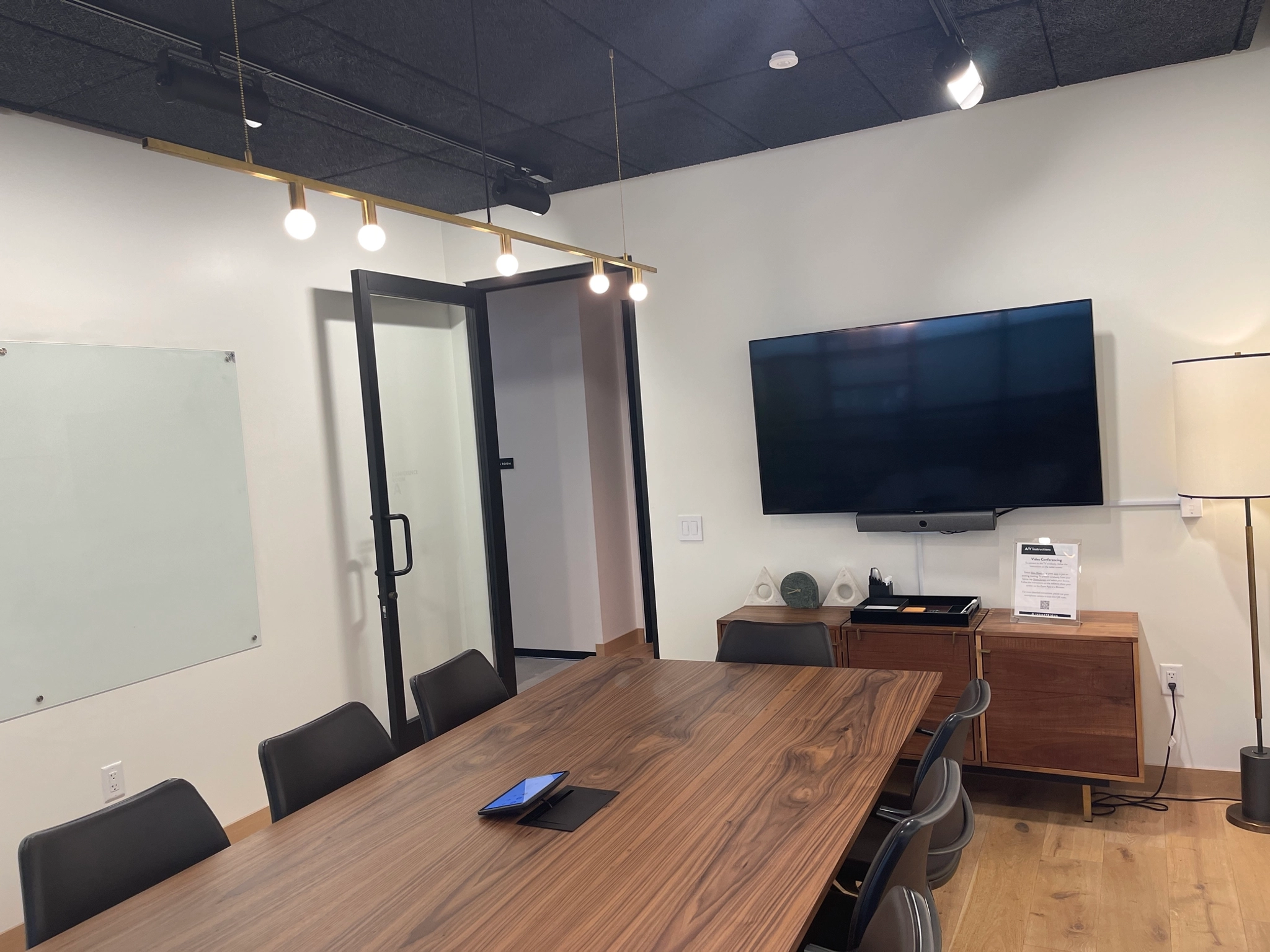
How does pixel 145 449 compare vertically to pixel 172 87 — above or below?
below

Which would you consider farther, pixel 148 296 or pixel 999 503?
pixel 999 503

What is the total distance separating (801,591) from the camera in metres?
4.11

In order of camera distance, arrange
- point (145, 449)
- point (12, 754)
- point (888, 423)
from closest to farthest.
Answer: point (12, 754), point (145, 449), point (888, 423)

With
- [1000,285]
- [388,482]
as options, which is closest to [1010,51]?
[1000,285]

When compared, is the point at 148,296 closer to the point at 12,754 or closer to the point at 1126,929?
the point at 12,754

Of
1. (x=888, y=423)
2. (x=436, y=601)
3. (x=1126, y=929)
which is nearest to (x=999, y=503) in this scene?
(x=888, y=423)

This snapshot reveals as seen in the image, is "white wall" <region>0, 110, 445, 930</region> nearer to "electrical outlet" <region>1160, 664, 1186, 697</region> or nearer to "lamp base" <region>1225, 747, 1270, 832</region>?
"electrical outlet" <region>1160, 664, 1186, 697</region>

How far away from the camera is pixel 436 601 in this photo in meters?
4.75

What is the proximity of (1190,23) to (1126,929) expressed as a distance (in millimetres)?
2934

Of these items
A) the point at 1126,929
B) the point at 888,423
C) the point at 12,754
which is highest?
the point at 888,423

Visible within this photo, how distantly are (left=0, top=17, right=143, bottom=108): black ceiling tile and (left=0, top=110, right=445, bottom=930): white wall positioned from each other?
255mm

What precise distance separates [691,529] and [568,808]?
2.66 m

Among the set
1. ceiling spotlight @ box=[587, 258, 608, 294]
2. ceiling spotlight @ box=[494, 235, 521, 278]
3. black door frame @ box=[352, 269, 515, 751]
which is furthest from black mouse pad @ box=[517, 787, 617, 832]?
black door frame @ box=[352, 269, 515, 751]

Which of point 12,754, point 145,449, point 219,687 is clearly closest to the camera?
point 12,754
